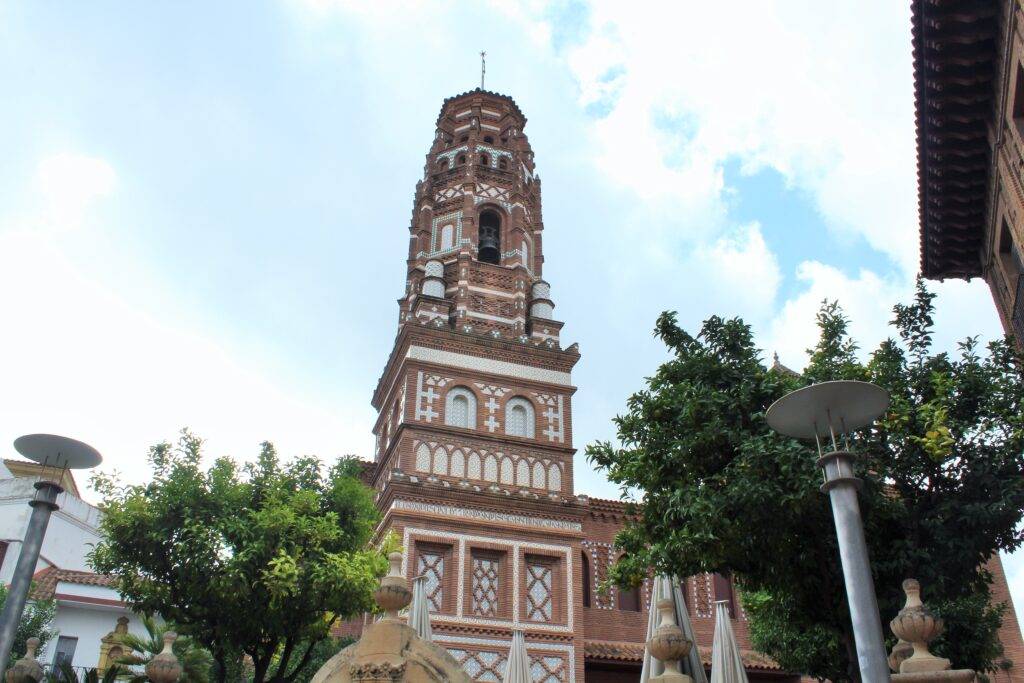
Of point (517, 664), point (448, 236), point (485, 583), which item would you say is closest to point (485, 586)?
point (485, 583)

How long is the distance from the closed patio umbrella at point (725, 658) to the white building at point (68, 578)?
59.7ft

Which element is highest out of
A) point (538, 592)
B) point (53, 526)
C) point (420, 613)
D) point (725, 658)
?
point (53, 526)

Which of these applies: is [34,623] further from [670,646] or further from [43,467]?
[670,646]

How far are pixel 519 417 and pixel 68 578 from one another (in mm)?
14723

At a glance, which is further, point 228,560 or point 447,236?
point 447,236

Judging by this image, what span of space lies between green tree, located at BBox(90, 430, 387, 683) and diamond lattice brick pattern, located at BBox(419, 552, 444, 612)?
6.13m

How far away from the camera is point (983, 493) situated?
13312 millimetres

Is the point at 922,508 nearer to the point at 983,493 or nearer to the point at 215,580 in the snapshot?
the point at 983,493

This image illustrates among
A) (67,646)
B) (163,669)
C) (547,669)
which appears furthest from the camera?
(67,646)

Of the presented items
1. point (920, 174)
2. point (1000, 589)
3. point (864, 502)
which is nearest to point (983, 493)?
point (864, 502)

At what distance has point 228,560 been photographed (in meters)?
17.1

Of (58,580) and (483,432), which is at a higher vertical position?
(483,432)

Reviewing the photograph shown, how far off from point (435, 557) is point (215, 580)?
9.14m

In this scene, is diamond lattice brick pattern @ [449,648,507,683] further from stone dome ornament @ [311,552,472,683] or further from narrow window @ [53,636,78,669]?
stone dome ornament @ [311,552,472,683]
